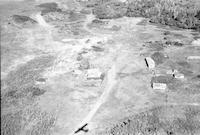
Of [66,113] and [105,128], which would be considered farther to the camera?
[66,113]

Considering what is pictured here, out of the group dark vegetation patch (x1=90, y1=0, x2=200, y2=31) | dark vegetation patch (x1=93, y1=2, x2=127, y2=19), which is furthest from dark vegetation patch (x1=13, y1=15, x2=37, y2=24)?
dark vegetation patch (x1=90, y1=0, x2=200, y2=31)

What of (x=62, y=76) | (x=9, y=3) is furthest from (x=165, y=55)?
(x=9, y=3)

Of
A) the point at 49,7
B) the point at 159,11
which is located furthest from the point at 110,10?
the point at 49,7

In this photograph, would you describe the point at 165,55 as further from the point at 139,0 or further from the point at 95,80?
the point at 139,0

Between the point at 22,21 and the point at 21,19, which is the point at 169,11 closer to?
the point at 22,21

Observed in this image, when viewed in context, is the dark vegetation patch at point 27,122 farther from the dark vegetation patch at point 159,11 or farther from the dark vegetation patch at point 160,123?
the dark vegetation patch at point 159,11
